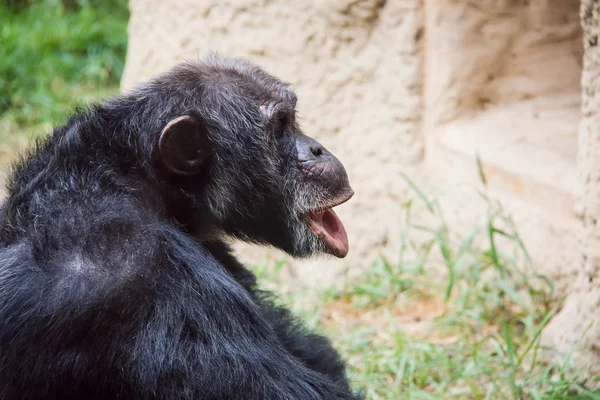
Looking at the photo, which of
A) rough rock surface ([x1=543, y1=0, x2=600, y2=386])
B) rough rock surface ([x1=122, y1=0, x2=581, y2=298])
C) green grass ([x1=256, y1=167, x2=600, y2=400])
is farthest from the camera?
rough rock surface ([x1=122, y1=0, x2=581, y2=298])

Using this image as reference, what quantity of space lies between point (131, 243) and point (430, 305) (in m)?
2.68

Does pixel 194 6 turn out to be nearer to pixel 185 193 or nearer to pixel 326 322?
pixel 326 322

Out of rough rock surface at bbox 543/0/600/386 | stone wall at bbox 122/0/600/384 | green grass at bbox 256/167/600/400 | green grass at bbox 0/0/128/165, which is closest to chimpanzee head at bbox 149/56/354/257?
green grass at bbox 256/167/600/400

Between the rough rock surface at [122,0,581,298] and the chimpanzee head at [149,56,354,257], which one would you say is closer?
the chimpanzee head at [149,56,354,257]

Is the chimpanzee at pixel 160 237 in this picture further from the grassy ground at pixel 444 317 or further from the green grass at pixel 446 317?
the green grass at pixel 446 317

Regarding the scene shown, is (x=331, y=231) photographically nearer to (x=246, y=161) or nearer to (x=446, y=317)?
(x=246, y=161)

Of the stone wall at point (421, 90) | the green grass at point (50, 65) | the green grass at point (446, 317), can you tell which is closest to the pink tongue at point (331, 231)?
the green grass at point (446, 317)

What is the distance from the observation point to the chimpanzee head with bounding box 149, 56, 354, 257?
10.2 ft

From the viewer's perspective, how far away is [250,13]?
564cm

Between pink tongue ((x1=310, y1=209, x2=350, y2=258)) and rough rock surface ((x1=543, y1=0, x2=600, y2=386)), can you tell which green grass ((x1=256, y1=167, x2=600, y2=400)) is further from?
pink tongue ((x1=310, y1=209, x2=350, y2=258))

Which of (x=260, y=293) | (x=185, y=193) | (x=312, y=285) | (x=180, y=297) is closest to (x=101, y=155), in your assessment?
(x=185, y=193)

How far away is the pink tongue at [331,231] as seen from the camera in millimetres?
3400

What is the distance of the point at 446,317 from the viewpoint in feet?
15.4

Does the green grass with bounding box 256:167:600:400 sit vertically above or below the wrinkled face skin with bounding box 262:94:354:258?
below
